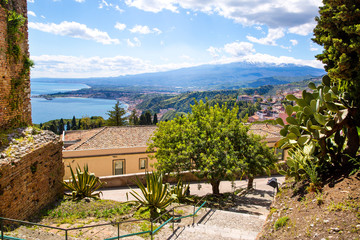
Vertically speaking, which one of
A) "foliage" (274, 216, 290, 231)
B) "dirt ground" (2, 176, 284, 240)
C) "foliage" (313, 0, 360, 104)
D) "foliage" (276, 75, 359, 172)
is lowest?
"dirt ground" (2, 176, 284, 240)

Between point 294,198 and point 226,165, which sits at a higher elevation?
point 294,198

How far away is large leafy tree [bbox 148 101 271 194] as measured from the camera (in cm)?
1239

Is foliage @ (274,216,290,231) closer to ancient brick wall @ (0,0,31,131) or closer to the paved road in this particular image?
the paved road

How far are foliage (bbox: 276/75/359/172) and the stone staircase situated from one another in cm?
282

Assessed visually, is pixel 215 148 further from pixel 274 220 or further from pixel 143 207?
pixel 274 220

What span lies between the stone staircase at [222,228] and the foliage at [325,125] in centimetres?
282

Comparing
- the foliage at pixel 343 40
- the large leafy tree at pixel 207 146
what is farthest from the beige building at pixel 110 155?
the foliage at pixel 343 40

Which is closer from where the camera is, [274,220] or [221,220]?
[274,220]

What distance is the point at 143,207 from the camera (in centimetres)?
1012

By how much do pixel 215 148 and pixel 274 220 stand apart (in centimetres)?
693

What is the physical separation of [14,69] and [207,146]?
8741 mm

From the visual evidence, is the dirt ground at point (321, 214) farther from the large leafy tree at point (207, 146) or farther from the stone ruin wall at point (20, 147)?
the stone ruin wall at point (20, 147)

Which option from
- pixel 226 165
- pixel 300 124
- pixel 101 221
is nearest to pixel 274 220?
pixel 300 124

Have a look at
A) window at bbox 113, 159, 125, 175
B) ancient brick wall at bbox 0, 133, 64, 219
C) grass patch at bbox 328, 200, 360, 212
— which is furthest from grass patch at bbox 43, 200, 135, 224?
window at bbox 113, 159, 125, 175
